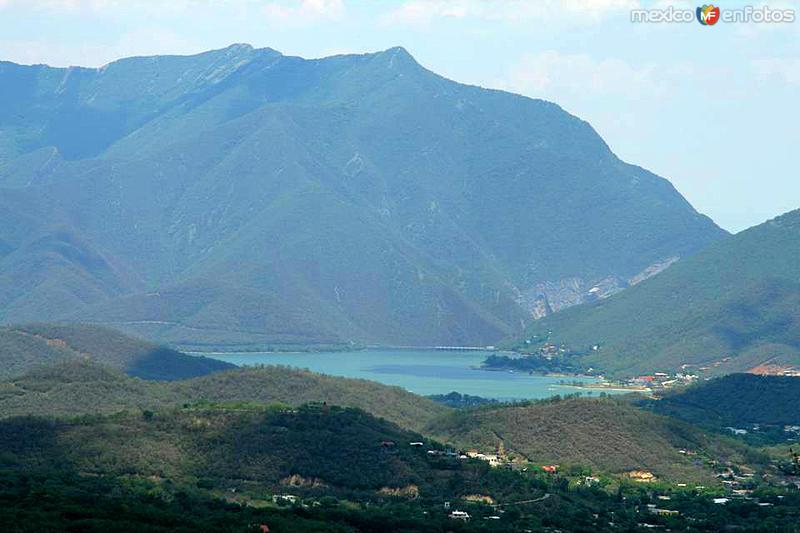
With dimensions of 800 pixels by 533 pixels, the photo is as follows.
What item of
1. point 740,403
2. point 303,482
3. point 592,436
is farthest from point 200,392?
point 740,403

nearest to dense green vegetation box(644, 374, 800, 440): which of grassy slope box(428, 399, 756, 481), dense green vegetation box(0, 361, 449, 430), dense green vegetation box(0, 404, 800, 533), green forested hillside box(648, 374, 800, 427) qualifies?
green forested hillside box(648, 374, 800, 427)

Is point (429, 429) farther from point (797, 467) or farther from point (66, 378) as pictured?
point (797, 467)

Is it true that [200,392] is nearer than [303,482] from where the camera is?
No

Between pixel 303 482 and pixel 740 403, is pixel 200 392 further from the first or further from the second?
pixel 740 403

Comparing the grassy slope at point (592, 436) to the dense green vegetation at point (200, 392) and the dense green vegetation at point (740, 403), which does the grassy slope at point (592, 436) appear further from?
the dense green vegetation at point (740, 403)

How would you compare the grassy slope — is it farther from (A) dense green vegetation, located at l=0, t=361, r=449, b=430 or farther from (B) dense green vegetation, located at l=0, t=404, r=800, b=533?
(A) dense green vegetation, located at l=0, t=361, r=449, b=430

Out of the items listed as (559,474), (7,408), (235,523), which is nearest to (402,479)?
(559,474)

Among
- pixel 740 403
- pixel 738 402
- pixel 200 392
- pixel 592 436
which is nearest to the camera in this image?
pixel 592 436

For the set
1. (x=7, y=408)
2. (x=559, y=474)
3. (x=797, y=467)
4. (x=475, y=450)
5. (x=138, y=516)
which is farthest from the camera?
(x=7, y=408)
